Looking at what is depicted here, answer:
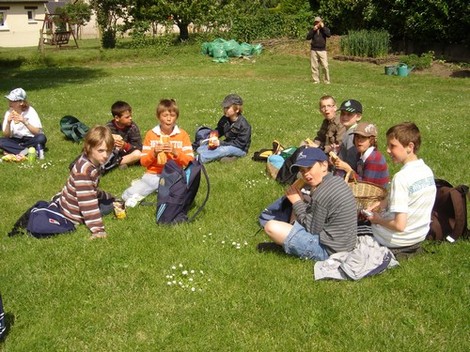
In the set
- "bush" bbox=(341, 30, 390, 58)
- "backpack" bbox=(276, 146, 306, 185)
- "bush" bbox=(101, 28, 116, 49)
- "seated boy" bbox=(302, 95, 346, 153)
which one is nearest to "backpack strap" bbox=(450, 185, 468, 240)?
"seated boy" bbox=(302, 95, 346, 153)

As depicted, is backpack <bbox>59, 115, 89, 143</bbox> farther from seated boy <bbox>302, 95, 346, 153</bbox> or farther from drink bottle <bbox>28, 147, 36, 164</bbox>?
seated boy <bbox>302, 95, 346, 153</bbox>

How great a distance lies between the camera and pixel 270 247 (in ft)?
18.3

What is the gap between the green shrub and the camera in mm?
22312

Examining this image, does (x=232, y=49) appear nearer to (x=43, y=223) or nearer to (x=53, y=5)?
(x=43, y=223)

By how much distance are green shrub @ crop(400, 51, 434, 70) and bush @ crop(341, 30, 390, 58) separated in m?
1.82

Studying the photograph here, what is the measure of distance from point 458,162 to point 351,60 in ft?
57.2

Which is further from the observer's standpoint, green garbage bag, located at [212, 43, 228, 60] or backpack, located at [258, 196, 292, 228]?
green garbage bag, located at [212, 43, 228, 60]

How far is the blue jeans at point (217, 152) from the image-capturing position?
901 cm

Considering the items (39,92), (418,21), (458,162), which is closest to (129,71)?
(39,92)

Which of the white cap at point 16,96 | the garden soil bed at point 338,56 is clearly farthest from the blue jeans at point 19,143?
the garden soil bed at point 338,56

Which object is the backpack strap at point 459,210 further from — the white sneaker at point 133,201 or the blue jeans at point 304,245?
the white sneaker at point 133,201

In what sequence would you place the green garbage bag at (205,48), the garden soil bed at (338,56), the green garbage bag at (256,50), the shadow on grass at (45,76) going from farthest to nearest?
1. the green garbage bag at (205,48)
2. the green garbage bag at (256,50)
3. the garden soil bed at (338,56)
4. the shadow on grass at (45,76)

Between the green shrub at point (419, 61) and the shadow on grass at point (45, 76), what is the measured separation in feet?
47.1

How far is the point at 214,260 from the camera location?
17.5ft
